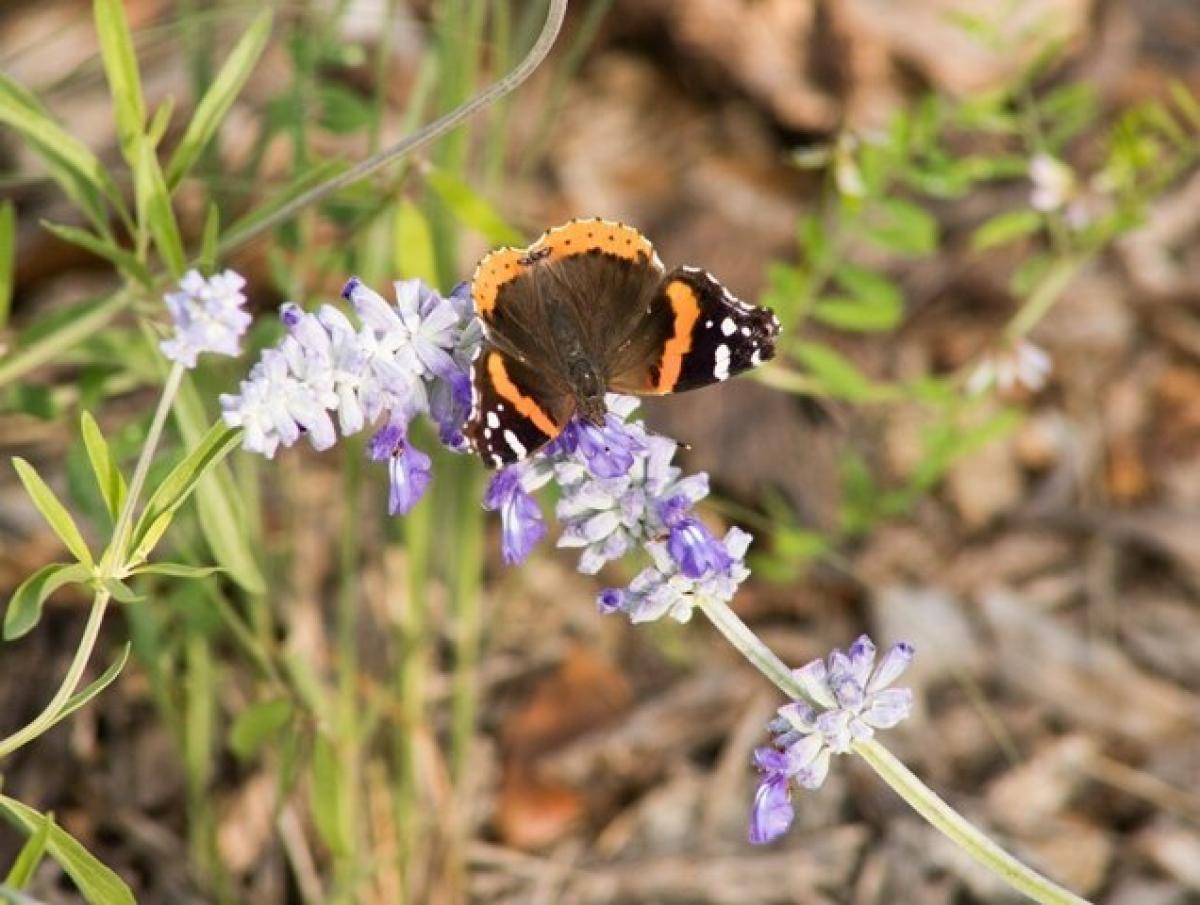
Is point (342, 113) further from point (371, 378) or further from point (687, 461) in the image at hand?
point (687, 461)

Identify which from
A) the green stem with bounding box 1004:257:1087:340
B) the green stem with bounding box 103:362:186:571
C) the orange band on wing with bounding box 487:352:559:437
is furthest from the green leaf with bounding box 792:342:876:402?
the green stem with bounding box 103:362:186:571

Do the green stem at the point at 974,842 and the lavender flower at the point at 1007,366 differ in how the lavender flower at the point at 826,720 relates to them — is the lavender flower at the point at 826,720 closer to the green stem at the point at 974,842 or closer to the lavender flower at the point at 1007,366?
the green stem at the point at 974,842

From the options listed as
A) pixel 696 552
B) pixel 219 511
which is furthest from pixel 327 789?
pixel 696 552

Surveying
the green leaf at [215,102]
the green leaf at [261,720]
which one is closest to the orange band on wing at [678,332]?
the green leaf at [215,102]

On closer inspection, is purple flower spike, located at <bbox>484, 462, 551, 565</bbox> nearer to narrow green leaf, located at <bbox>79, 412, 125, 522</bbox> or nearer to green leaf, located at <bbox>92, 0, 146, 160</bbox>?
narrow green leaf, located at <bbox>79, 412, 125, 522</bbox>

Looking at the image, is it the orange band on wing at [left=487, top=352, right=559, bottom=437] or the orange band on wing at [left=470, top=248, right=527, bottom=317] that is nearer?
the orange band on wing at [left=487, top=352, right=559, bottom=437]
